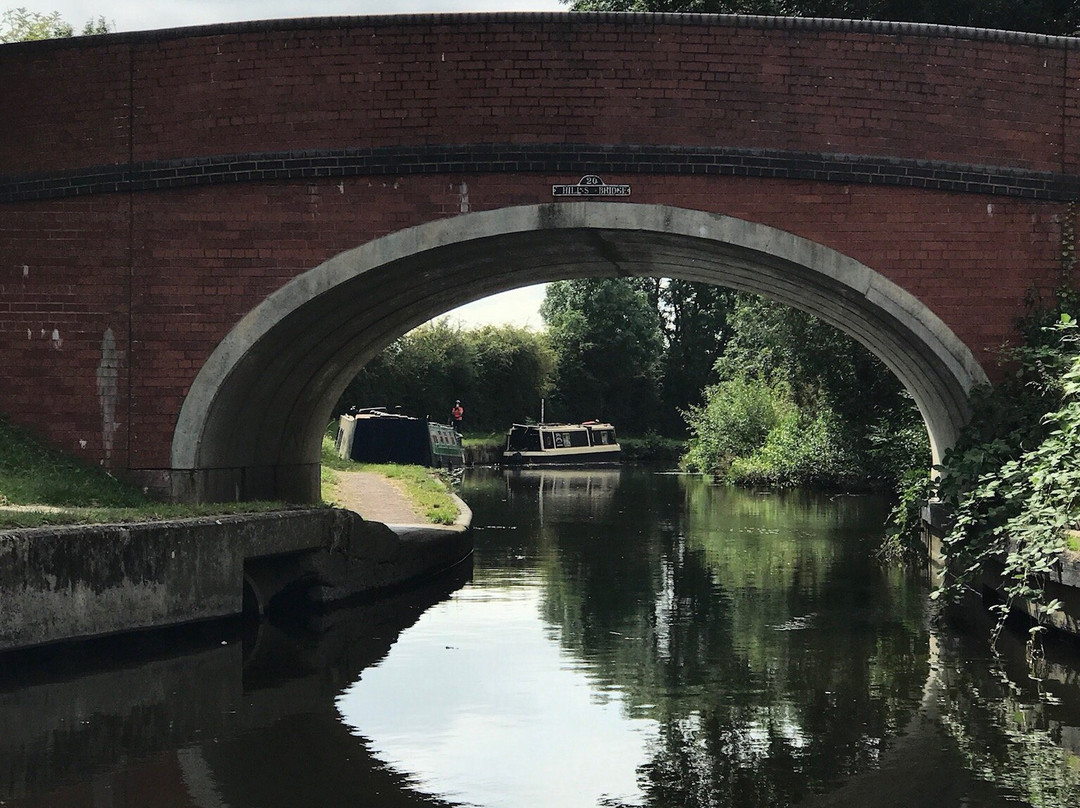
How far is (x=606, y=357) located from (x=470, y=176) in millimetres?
35046

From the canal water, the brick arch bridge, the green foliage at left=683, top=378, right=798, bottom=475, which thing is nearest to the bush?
the green foliage at left=683, top=378, right=798, bottom=475

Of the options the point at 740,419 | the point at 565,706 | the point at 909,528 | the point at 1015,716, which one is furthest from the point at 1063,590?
the point at 740,419

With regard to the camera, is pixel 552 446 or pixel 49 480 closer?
pixel 49 480

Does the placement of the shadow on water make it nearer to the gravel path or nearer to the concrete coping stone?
the gravel path

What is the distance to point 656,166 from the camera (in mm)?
10438

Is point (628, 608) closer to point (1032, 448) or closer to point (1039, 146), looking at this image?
point (1032, 448)

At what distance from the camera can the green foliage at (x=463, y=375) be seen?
3559 centimetres

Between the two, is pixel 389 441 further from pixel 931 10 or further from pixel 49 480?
pixel 49 480

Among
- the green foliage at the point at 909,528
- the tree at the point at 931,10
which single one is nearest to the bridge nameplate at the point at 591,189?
the green foliage at the point at 909,528

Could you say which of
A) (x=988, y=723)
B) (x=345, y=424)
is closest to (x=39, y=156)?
(x=988, y=723)

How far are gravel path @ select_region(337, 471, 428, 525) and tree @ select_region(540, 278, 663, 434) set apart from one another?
24.5 meters

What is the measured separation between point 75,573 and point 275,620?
207cm

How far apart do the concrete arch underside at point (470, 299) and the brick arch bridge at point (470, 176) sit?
26 millimetres

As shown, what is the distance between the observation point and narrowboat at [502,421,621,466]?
3572 cm
